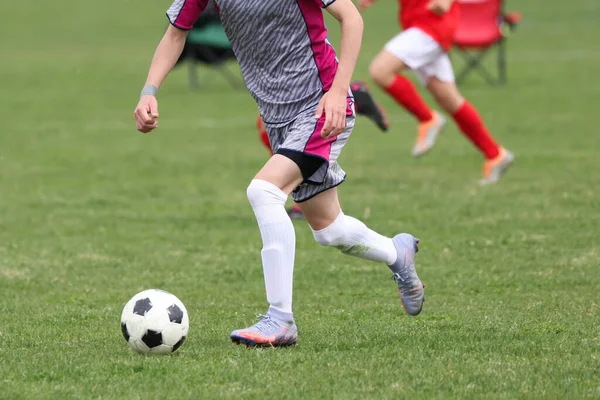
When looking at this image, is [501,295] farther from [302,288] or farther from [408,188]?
[408,188]

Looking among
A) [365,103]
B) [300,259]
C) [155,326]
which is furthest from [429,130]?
[155,326]

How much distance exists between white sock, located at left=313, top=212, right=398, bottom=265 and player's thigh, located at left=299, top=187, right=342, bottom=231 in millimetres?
27

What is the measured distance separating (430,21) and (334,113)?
5377mm

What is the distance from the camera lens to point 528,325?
5430mm

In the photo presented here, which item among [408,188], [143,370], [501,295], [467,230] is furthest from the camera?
[408,188]

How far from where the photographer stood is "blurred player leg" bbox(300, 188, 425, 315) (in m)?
5.41

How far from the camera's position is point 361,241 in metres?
5.54

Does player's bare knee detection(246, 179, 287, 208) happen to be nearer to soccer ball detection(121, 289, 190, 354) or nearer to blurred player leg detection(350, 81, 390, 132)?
soccer ball detection(121, 289, 190, 354)

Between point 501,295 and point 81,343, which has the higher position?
point 81,343

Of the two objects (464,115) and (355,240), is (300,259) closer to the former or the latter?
(355,240)

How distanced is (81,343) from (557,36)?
22836 millimetres

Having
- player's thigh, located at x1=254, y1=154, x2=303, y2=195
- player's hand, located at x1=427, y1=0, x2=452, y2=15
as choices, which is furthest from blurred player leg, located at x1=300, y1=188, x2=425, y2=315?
player's hand, located at x1=427, y1=0, x2=452, y2=15

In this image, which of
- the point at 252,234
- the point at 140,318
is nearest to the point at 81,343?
the point at 140,318

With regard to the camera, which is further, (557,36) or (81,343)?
(557,36)
